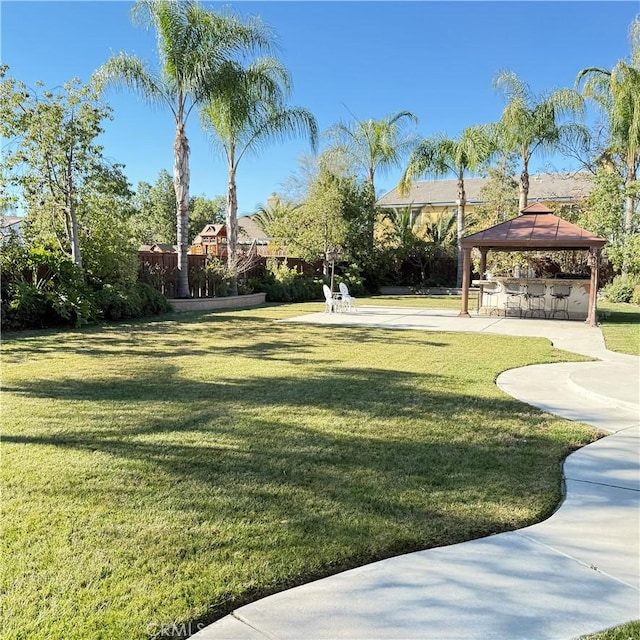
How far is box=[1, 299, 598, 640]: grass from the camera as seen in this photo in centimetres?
259

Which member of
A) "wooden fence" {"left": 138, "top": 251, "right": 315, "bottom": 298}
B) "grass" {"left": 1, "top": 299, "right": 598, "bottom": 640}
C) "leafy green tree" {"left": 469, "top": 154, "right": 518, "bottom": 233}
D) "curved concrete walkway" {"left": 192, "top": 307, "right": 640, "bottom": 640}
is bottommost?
"curved concrete walkway" {"left": 192, "top": 307, "right": 640, "bottom": 640}

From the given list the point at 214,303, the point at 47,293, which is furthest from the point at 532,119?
the point at 47,293

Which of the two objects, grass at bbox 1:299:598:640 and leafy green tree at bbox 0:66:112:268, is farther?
leafy green tree at bbox 0:66:112:268

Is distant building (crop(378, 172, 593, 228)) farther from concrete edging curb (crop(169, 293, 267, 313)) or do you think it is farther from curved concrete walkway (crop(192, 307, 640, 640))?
curved concrete walkway (crop(192, 307, 640, 640))

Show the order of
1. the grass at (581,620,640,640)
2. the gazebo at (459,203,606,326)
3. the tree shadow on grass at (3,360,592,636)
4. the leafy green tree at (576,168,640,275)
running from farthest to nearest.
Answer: the leafy green tree at (576,168,640,275)
the gazebo at (459,203,606,326)
the tree shadow on grass at (3,360,592,636)
the grass at (581,620,640,640)

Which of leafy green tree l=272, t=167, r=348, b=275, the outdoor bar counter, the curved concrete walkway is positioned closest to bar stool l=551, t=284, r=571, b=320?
the outdoor bar counter

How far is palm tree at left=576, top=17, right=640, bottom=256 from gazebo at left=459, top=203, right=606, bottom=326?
23.4 feet

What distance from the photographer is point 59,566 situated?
8.82ft

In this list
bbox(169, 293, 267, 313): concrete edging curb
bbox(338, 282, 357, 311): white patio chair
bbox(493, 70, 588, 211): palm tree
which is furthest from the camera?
bbox(493, 70, 588, 211): palm tree

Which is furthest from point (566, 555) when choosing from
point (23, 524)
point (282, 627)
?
point (23, 524)

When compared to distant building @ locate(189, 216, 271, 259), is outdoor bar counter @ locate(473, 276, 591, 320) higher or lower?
lower

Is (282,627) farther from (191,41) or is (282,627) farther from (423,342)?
(191,41)

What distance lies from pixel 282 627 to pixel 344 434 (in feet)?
8.66

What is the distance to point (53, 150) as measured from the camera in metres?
13.1
